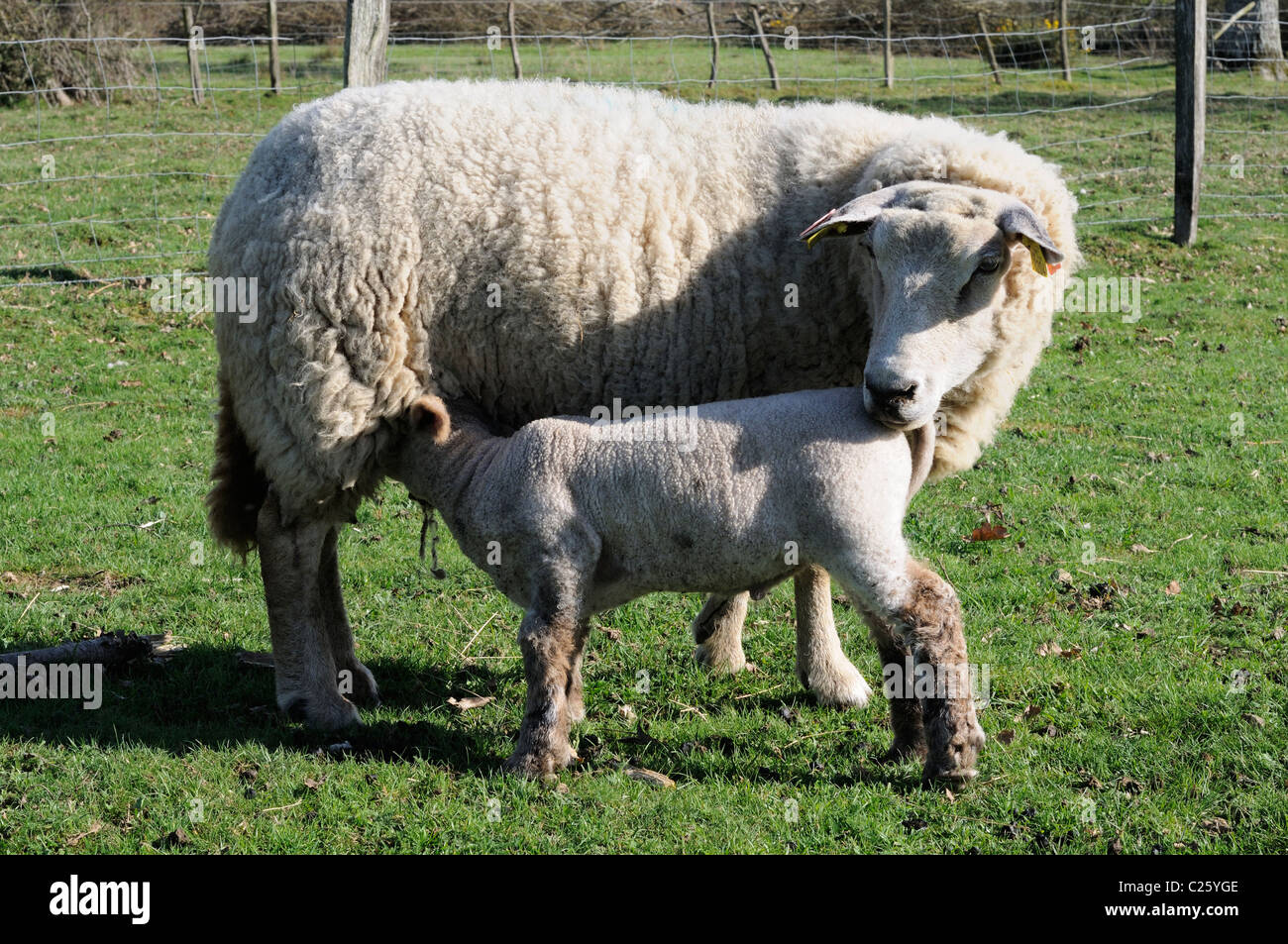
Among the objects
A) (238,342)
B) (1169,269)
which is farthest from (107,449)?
(1169,269)

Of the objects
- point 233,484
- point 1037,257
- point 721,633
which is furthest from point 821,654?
point 233,484

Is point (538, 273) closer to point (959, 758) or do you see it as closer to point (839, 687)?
→ point (839, 687)

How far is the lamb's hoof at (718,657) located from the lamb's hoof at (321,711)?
1517mm

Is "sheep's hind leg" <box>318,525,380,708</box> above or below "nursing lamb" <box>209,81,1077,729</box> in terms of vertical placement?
below

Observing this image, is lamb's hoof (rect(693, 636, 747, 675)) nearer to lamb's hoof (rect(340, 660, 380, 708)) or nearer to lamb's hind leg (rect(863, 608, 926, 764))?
lamb's hind leg (rect(863, 608, 926, 764))

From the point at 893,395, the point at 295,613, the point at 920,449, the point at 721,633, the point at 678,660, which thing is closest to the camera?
the point at 893,395

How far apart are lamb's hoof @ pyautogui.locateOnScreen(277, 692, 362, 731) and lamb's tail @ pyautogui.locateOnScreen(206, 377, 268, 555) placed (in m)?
0.81

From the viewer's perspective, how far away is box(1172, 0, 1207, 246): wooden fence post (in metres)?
12.4

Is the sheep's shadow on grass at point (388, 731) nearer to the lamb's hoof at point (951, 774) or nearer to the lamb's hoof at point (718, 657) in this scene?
the lamb's hoof at point (951, 774)

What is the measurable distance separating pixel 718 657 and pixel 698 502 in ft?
4.56

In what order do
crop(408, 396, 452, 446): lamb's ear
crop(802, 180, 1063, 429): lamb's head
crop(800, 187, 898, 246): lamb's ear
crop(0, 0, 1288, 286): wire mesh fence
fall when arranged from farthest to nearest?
1. crop(0, 0, 1288, 286): wire mesh fence
2. crop(408, 396, 452, 446): lamb's ear
3. crop(800, 187, 898, 246): lamb's ear
4. crop(802, 180, 1063, 429): lamb's head

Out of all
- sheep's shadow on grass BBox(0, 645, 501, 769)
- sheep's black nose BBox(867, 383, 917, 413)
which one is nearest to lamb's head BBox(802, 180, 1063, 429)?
sheep's black nose BBox(867, 383, 917, 413)

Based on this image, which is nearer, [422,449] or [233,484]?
[422,449]

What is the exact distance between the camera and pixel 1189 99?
12430mm
